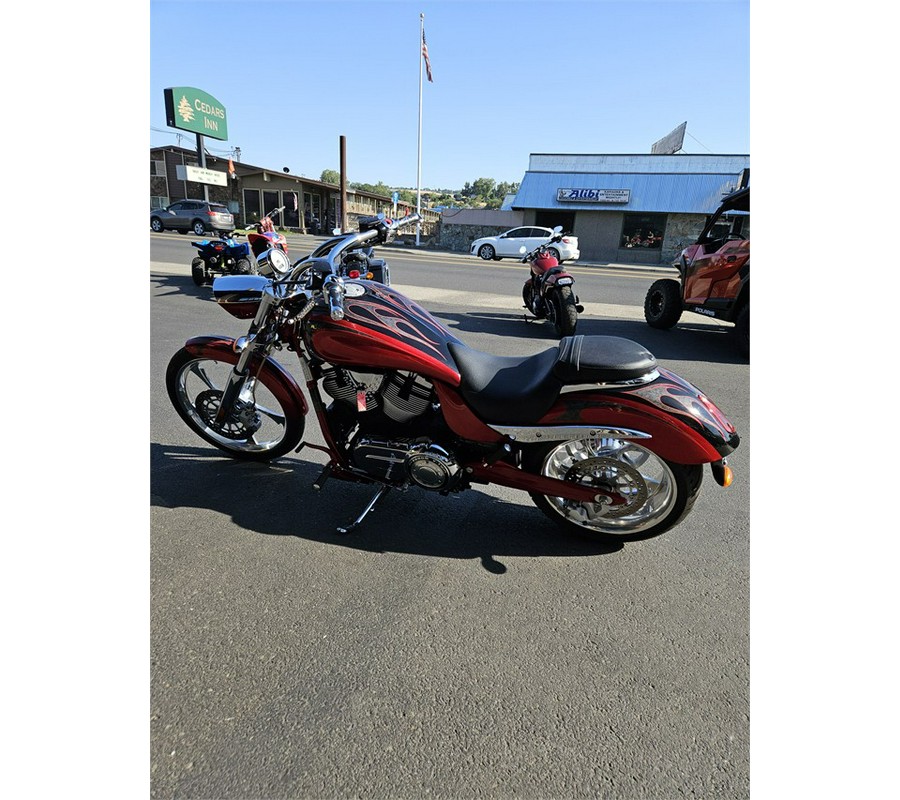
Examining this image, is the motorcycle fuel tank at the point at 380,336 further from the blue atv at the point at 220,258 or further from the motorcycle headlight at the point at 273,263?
the blue atv at the point at 220,258

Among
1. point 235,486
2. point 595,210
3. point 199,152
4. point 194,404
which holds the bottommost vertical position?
point 235,486

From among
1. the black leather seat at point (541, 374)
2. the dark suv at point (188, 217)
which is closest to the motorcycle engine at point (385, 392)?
the black leather seat at point (541, 374)

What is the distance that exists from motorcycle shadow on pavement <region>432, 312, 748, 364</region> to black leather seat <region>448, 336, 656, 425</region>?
3775mm

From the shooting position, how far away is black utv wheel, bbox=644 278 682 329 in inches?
301

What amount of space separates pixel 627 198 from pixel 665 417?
25790mm

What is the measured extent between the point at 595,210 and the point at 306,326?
25843mm

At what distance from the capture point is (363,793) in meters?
1.48

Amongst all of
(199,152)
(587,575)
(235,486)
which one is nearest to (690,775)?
(587,575)

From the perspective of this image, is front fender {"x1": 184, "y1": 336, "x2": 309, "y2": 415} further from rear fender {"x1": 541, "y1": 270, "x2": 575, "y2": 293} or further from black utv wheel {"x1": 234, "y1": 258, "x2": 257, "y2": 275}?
black utv wheel {"x1": 234, "y1": 258, "x2": 257, "y2": 275}

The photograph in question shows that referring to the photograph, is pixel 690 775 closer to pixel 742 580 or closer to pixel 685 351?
pixel 742 580

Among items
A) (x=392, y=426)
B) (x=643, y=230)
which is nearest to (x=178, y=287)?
(x=392, y=426)

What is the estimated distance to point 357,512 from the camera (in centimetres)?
280

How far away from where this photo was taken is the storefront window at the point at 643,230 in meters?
25.3

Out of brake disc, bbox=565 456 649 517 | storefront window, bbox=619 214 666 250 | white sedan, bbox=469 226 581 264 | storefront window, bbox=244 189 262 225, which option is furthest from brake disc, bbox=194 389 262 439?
storefront window, bbox=244 189 262 225
